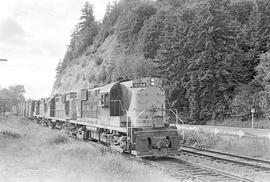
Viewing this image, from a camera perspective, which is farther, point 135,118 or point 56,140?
point 56,140

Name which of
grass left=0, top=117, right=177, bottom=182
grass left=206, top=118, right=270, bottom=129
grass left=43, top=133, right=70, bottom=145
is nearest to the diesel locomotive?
grass left=0, top=117, right=177, bottom=182

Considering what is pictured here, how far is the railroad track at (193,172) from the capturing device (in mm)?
9820

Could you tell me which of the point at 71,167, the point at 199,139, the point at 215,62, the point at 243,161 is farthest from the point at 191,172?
the point at 215,62

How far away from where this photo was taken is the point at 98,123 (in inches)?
695

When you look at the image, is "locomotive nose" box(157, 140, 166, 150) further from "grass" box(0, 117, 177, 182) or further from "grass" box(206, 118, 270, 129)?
"grass" box(206, 118, 270, 129)

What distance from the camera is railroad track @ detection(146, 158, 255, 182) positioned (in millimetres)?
9820

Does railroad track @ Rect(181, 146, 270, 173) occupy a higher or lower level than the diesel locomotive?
lower

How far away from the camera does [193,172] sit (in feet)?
36.4

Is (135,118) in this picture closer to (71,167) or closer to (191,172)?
(191,172)

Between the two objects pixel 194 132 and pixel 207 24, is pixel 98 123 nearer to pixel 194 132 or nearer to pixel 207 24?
pixel 194 132

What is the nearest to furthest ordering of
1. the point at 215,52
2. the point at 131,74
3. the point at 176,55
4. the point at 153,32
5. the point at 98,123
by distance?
the point at 98,123 < the point at 215,52 < the point at 176,55 < the point at 131,74 < the point at 153,32

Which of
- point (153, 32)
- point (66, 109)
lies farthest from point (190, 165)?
point (153, 32)

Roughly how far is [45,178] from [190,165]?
18.4 ft

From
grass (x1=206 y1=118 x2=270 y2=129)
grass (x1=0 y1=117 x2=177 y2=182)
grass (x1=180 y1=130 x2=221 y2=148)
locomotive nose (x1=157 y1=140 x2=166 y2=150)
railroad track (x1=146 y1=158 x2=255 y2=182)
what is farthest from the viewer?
grass (x1=206 y1=118 x2=270 y2=129)
